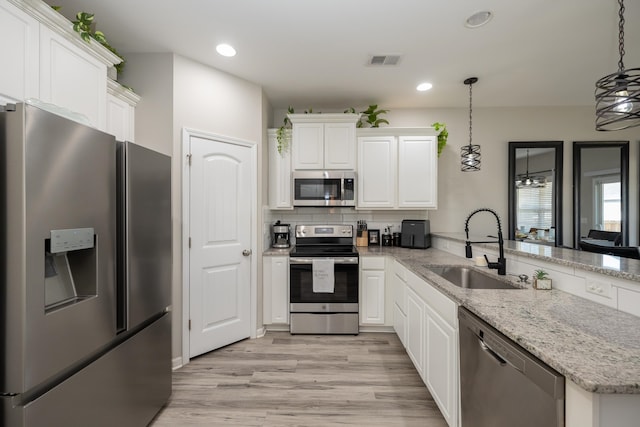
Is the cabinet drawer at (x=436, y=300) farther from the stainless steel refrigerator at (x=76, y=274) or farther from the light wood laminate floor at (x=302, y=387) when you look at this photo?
the stainless steel refrigerator at (x=76, y=274)

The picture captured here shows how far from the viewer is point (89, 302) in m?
1.19

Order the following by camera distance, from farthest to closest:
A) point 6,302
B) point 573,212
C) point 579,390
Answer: point 573,212 → point 6,302 → point 579,390

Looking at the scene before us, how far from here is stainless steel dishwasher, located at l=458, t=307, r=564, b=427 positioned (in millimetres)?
878

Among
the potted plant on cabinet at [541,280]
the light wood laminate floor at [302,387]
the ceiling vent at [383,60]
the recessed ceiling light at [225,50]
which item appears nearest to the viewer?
the potted plant on cabinet at [541,280]

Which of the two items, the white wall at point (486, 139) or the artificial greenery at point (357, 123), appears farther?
the white wall at point (486, 139)

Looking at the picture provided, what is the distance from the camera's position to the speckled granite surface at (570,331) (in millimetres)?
759

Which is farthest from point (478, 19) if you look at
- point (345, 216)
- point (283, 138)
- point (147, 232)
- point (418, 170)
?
point (147, 232)

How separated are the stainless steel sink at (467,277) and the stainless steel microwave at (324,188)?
4.19ft

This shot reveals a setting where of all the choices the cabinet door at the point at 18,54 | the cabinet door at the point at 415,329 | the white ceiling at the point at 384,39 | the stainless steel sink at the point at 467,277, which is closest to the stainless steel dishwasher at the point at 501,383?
the cabinet door at the point at 415,329

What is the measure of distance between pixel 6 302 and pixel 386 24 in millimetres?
2544

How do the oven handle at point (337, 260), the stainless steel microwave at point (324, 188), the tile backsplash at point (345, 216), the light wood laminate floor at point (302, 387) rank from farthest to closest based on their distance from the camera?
the tile backsplash at point (345, 216)
the stainless steel microwave at point (324, 188)
the oven handle at point (337, 260)
the light wood laminate floor at point (302, 387)

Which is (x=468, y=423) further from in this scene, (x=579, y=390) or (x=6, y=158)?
(x=6, y=158)

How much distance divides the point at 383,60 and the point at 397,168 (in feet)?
4.04

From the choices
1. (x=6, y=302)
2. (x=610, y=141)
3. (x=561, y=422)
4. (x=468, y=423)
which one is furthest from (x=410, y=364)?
(x=610, y=141)
